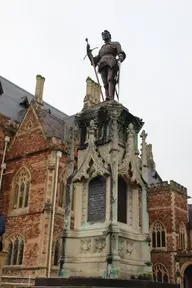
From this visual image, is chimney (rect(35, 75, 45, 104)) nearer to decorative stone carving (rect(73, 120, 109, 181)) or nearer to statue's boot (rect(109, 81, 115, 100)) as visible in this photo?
statue's boot (rect(109, 81, 115, 100))

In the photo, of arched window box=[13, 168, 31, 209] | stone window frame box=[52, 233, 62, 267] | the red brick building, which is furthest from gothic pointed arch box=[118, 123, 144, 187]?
arched window box=[13, 168, 31, 209]

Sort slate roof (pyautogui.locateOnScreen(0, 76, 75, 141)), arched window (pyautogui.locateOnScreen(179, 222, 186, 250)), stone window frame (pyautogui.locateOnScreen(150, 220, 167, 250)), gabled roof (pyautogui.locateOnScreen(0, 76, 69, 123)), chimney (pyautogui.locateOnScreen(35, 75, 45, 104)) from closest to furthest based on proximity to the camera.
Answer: slate roof (pyautogui.locateOnScreen(0, 76, 75, 141))
gabled roof (pyautogui.locateOnScreen(0, 76, 69, 123))
stone window frame (pyautogui.locateOnScreen(150, 220, 167, 250))
chimney (pyautogui.locateOnScreen(35, 75, 45, 104))
arched window (pyautogui.locateOnScreen(179, 222, 186, 250))

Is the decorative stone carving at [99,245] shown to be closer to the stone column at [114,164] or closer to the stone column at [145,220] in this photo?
the stone column at [114,164]

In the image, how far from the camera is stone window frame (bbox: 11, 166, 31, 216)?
2003 cm

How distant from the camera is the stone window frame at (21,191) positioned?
2003 centimetres

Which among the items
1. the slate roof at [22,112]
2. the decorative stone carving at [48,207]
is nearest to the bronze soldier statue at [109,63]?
the decorative stone carving at [48,207]

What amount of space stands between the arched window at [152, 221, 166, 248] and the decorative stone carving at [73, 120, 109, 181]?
2351 centimetres

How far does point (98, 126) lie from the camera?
7.65 m

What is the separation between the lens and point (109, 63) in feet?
26.2

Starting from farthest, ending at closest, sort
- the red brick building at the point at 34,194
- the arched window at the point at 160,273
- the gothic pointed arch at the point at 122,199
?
the arched window at the point at 160,273
the red brick building at the point at 34,194
the gothic pointed arch at the point at 122,199

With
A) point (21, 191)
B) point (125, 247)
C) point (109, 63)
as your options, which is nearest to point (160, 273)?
point (21, 191)

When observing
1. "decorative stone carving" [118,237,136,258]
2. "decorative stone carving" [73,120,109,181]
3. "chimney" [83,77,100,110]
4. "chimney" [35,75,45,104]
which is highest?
"chimney" [83,77,100,110]

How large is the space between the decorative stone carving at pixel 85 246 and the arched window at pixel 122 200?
2.50ft

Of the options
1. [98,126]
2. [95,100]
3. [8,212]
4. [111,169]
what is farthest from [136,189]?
[95,100]
